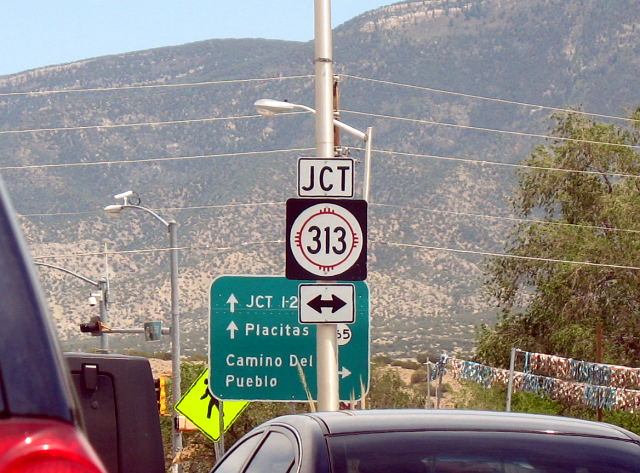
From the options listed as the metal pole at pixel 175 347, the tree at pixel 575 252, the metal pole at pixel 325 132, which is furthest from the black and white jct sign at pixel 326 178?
the tree at pixel 575 252

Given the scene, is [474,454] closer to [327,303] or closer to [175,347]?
[327,303]

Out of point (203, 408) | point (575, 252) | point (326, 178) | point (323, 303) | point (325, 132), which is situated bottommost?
point (575, 252)

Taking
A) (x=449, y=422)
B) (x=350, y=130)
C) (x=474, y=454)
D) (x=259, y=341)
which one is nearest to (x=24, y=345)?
(x=474, y=454)

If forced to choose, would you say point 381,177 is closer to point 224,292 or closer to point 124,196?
point 124,196

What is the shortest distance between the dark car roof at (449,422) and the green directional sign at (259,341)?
1143cm

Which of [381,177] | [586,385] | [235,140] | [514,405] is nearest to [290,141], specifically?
[235,140]

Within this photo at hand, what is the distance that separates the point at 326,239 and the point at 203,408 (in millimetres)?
12844

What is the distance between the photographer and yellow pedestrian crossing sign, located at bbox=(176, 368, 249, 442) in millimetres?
25688

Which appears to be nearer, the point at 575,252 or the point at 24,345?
the point at 24,345

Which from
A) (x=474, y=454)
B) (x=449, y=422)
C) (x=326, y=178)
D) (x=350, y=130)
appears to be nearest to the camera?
(x=474, y=454)

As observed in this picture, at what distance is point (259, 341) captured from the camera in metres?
18.5

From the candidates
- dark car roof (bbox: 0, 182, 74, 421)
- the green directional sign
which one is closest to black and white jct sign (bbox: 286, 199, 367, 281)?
the green directional sign

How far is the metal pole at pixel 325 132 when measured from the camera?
14.0 meters

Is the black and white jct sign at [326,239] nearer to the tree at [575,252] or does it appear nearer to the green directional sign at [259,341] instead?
the green directional sign at [259,341]
